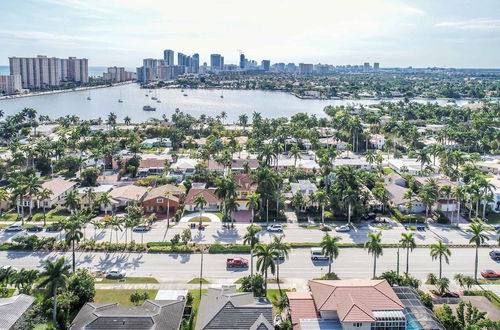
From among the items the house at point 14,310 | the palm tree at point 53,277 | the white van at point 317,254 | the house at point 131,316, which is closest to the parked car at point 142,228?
the house at point 14,310

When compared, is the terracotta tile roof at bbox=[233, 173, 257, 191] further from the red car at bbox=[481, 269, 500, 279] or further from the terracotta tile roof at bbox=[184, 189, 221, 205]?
the red car at bbox=[481, 269, 500, 279]

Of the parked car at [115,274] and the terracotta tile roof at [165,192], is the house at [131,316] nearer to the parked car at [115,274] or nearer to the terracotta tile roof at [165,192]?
the parked car at [115,274]

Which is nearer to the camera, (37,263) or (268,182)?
(37,263)

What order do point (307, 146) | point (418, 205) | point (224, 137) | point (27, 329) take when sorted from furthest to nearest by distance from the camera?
point (224, 137) → point (307, 146) → point (418, 205) → point (27, 329)

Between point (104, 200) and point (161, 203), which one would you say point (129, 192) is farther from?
point (104, 200)

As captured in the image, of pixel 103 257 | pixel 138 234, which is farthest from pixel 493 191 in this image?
pixel 103 257

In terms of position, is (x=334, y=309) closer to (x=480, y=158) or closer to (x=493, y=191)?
(x=493, y=191)
